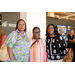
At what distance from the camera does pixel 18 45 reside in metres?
1.42

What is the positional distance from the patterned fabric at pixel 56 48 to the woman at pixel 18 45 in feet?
1.23

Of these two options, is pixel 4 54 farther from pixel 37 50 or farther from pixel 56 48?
pixel 56 48

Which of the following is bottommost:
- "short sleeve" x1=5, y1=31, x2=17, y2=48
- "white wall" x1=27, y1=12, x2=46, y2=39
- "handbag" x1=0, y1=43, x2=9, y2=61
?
"handbag" x1=0, y1=43, x2=9, y2=61

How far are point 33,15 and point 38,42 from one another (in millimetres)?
582

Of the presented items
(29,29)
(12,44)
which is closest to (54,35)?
(29,29)

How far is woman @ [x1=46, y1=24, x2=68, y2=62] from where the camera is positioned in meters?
1.55

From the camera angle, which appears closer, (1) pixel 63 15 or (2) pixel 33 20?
(2) pixel 33 20

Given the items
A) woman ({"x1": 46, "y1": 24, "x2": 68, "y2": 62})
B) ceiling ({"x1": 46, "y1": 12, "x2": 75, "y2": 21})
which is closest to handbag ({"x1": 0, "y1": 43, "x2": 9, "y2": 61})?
woman ({"x1": 46, "y1": 24, "x2": 68, "y2": 62})

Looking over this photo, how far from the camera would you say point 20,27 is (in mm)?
1479

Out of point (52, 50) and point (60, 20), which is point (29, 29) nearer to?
point (52, 50)

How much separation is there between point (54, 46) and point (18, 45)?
0.61 meters

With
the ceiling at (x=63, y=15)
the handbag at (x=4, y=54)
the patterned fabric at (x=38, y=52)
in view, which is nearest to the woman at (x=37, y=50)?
the patterned fabric at (x=38, y=52)

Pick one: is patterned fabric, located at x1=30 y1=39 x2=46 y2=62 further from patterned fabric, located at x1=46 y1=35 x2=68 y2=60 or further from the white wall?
the white wall

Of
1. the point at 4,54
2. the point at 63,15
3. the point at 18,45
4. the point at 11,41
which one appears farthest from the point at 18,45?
the point at 63,15
